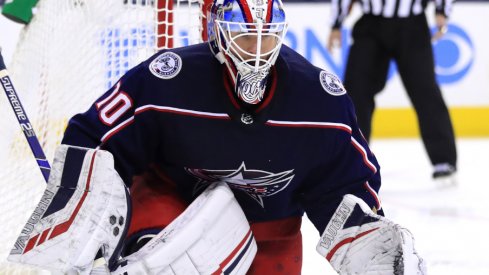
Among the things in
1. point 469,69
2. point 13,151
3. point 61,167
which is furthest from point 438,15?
point 61,167

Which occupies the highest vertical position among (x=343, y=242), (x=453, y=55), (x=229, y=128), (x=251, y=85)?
(x=251, y=85)

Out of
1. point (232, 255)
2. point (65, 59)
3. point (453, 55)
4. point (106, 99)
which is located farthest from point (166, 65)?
point (453, 55)

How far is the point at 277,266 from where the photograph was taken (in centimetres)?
232

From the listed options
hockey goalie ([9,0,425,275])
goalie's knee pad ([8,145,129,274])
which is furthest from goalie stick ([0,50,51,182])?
goalie's knee pad ([8,145,129,274])

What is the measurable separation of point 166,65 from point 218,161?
9.0 inches

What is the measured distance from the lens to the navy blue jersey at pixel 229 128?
2.02 metres

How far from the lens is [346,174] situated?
2.11 m

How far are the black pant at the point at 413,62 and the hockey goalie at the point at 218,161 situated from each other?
2.55 m

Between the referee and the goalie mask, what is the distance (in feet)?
8.89

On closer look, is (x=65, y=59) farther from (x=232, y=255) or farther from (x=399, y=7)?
(x=399, y=7)

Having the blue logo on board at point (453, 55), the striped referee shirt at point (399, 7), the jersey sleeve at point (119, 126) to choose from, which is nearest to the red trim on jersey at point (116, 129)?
the jersey sleeve at point (119, 126)

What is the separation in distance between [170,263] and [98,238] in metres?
0.18

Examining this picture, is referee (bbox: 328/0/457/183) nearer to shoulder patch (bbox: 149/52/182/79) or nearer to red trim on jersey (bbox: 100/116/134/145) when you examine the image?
shoulder patch (bbox: 149/52/182/79)

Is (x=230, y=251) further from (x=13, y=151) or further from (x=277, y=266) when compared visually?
(x=13, y=151)
